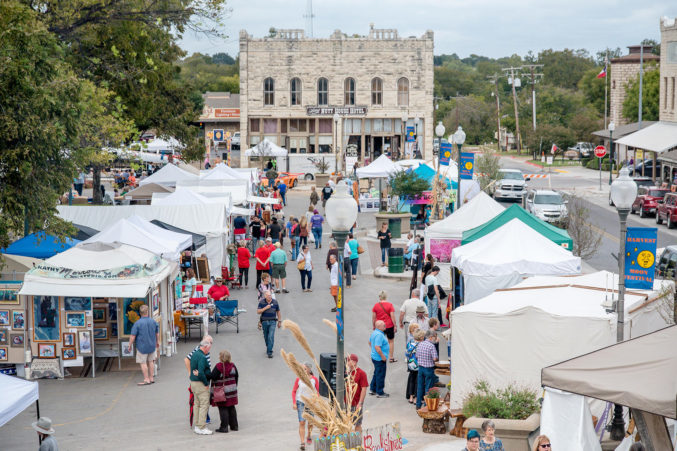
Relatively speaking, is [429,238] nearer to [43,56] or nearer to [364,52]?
[43,56]

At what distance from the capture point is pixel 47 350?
16.3 m

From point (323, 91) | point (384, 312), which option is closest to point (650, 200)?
point (384, 312)

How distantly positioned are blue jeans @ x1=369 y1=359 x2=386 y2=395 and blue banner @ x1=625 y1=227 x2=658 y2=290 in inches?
179

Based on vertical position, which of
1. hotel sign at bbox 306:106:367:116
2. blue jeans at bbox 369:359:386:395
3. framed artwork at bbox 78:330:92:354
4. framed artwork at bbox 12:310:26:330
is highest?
hotel sign at bbox 306:106:367:116

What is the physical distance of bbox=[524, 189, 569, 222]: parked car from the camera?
36.8 meters

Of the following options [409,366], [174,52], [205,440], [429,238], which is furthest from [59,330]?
[174,52]

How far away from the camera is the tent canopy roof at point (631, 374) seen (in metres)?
8.78

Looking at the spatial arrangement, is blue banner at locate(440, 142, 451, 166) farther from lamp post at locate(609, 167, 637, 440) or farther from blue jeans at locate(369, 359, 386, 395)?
lamp post at locate(609, 167, 637, 440)

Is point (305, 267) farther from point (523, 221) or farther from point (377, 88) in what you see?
point (377, 88)

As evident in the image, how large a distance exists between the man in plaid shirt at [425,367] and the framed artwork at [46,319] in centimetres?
667

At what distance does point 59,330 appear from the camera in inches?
642

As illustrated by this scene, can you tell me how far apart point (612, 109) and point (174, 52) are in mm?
51259

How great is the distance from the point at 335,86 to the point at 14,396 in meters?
59.2

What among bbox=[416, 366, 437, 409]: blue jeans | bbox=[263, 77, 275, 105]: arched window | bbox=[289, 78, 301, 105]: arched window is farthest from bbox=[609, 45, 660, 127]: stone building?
bbox=[416, 366, 437, 409]: blue jeans
